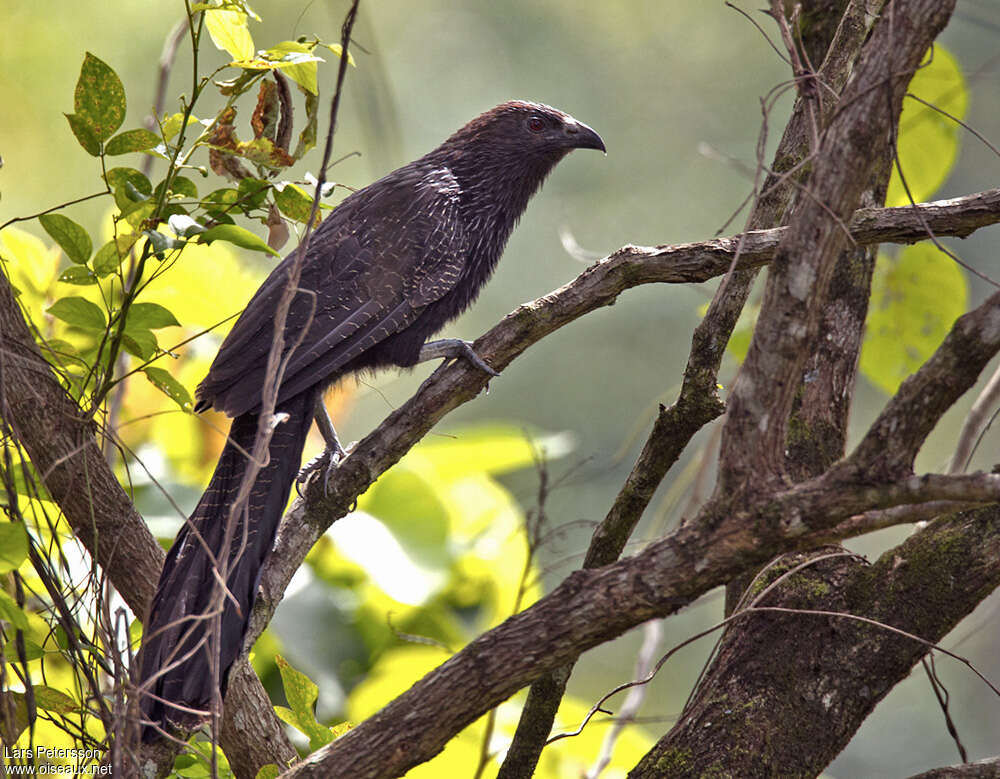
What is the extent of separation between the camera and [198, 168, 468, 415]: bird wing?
2658 mm

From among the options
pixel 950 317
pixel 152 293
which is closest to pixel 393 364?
pixel 152 293

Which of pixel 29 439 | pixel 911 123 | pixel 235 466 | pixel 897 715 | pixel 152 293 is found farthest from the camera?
pixel 897 715

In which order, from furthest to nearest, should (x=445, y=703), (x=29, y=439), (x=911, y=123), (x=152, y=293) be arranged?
1. (x=152, y=293)
2. (x=911, y=123)
3. (x=29, y=439)
4. (x=445, y=703)

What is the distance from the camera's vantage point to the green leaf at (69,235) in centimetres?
214

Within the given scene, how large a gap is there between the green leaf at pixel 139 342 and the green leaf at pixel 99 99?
0.40 meters

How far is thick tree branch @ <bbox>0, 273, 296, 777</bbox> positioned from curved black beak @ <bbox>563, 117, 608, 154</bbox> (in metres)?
2.01

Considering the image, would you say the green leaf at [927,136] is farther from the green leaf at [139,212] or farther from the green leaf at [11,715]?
the green leaf at [11,715]

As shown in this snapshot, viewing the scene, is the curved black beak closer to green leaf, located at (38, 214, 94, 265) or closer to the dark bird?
the dark bird

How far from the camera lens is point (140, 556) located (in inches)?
88.7

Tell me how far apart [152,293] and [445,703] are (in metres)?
1.87

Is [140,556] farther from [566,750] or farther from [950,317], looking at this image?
[950,317]

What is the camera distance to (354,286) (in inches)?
115

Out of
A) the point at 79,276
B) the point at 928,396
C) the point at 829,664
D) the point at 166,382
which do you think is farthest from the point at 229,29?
the point at 829,664

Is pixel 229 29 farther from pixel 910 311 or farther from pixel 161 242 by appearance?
pixel 910 311
